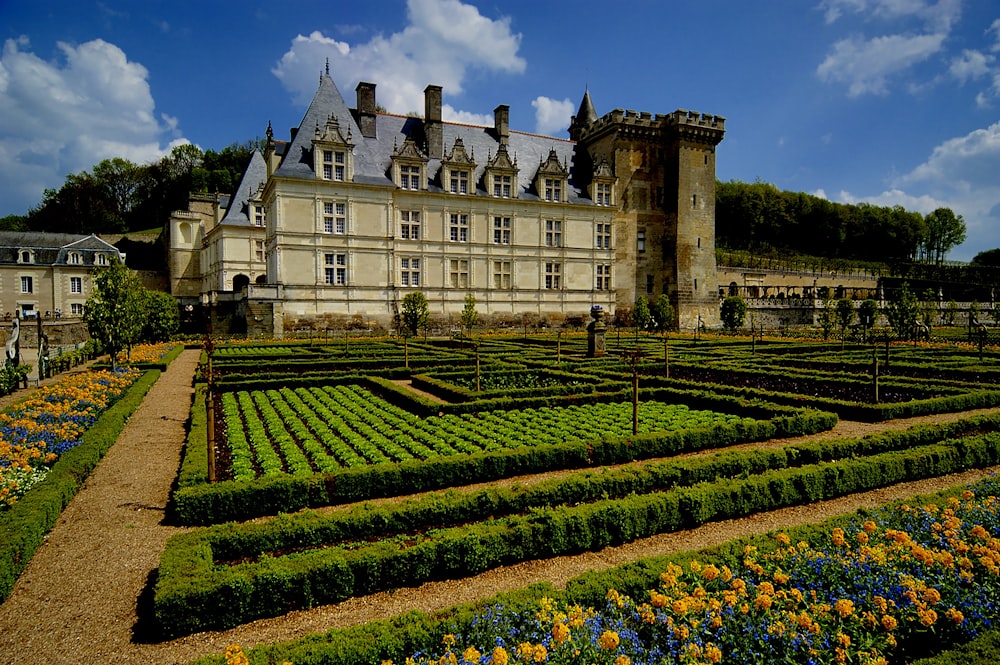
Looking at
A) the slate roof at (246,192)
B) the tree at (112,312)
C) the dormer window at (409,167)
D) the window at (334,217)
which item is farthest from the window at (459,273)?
the tree at (112,312)

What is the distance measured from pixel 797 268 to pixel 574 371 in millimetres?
59961

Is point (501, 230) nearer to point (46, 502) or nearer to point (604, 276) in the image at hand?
point (604, 276)

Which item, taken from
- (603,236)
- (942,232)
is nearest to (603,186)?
(603,236)

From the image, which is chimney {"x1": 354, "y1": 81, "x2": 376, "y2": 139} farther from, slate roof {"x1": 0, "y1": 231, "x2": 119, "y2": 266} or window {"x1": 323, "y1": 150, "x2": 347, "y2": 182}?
slate roof {"x1": 0, "y1": 231, "x2": 119, "y2": 266}

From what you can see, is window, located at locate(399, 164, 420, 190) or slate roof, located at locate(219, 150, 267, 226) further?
slate roof, located at locate(219, 150, 267, 226)

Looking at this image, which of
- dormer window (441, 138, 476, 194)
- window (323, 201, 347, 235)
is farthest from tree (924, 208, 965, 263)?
window (323, 201, 347, 235)

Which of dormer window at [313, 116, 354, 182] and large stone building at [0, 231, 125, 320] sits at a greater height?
dormer window at [313, 116, 354, 182]

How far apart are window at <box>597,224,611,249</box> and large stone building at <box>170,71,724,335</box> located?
0.26ft

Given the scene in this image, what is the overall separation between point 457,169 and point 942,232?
8622cm

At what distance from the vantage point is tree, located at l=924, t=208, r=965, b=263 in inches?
3420

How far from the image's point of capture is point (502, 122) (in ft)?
142

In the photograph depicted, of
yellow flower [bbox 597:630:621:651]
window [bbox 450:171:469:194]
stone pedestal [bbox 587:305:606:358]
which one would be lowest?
yellow flower [bbox 597:630:621:651]

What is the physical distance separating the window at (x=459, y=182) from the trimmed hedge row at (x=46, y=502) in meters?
30.3

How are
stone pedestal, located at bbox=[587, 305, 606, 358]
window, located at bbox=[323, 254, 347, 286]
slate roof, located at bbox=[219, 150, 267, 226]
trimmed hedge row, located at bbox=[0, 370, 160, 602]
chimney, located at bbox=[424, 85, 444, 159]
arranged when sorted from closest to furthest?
trimmed hedge row, located at bbox=[0, 370, 160, 602] < stone pedestal, located at bbox=[587, 305, 606, 358] < window, located at bbox=[323, 254, 347, 286] < chimney, located at bbox=[424, 85, 444, 159] < slate roof, located at bbox=[219, 150, 267, 226]
